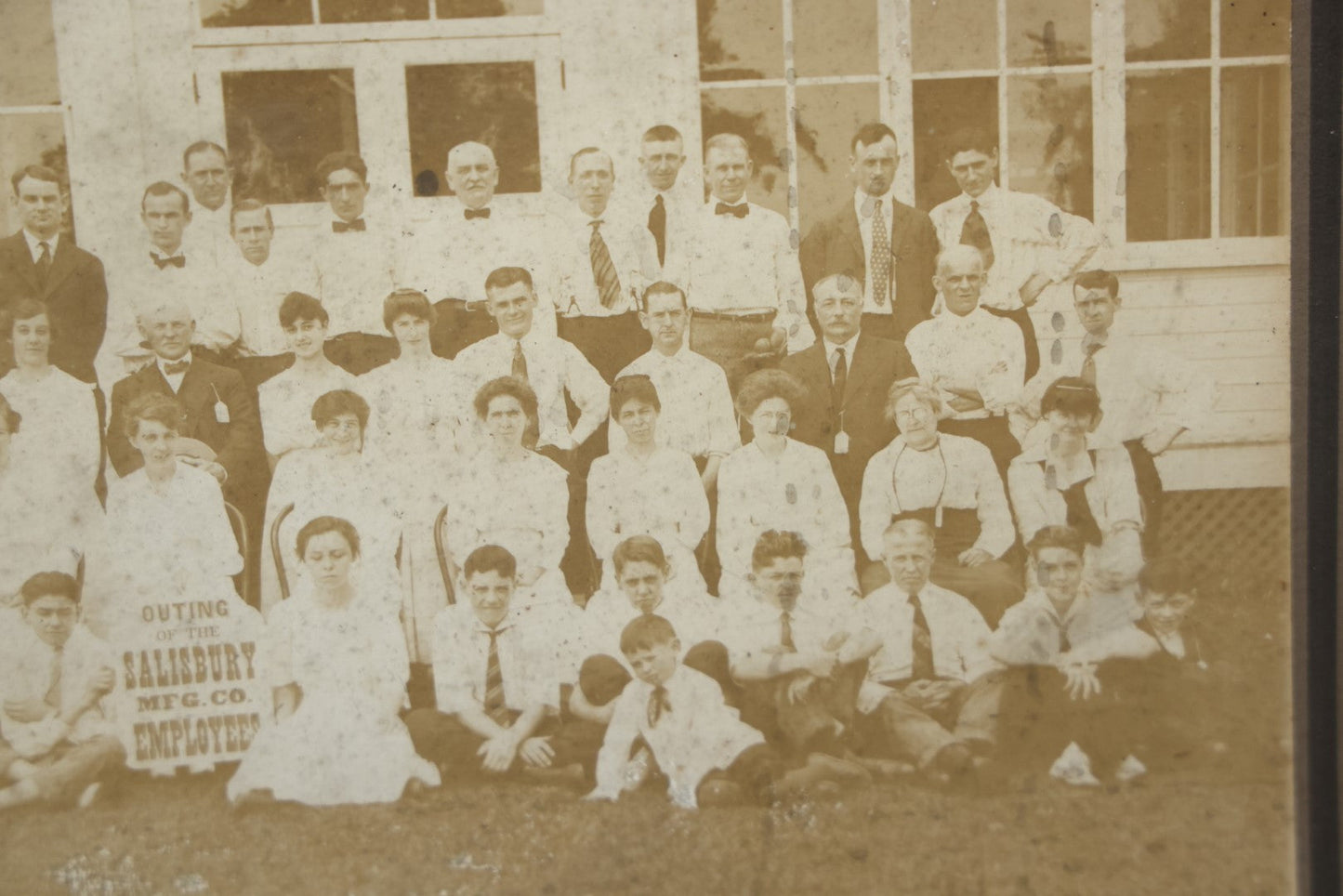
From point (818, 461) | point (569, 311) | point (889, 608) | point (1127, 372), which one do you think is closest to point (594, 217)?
point (569, 311)

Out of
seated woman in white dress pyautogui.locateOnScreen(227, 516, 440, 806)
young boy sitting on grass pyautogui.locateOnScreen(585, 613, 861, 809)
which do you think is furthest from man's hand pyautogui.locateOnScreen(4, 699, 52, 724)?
young boy sitting on grass pyautogui.locateOnScreen(585, 613, 861, 809)

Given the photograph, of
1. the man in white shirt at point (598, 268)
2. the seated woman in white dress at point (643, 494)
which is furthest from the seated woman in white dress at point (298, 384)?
the seated woman in white dress at point (643, 494)

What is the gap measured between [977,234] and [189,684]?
102 inches

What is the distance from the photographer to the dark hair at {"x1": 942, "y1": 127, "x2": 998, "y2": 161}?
9.54 feet

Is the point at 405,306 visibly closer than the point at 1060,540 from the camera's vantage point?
Yes

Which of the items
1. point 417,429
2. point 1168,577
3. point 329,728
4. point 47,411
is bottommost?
point 329,728

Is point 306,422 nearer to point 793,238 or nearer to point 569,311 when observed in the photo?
point 569,311

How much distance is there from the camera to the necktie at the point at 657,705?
2.96m

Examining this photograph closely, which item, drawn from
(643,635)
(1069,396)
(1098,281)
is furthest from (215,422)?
Result: (1098,281)

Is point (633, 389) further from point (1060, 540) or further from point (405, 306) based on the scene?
point (1060, 540)

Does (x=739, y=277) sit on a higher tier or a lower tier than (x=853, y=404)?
higher

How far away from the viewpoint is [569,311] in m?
2.92

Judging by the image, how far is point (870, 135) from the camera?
290 cm

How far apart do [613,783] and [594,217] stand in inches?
63.2
